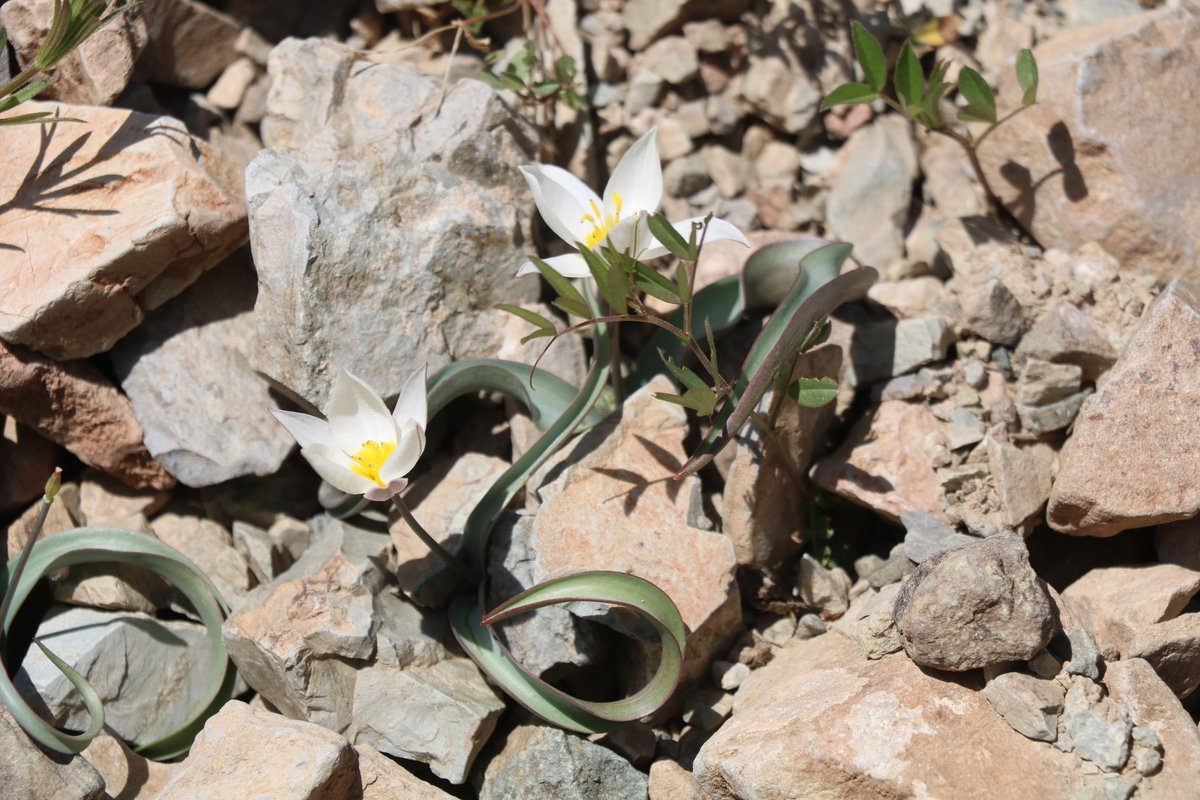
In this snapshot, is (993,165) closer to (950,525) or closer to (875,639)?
(950,525)

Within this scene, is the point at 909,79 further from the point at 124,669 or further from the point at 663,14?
the point at 124,669

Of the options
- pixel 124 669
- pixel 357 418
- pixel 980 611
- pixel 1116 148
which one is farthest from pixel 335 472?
pixel 1116 148

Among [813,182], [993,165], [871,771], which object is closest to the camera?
[871,771]

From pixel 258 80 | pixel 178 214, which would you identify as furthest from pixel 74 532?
pixel 258 80

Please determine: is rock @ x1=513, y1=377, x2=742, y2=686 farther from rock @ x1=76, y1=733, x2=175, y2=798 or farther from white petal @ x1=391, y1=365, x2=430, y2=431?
rock @ x1=76, y1=733, x2=175, y2=798

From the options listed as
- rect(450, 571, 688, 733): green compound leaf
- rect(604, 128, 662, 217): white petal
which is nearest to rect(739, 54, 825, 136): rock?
rect(604, 128, 662, 217): white petal
